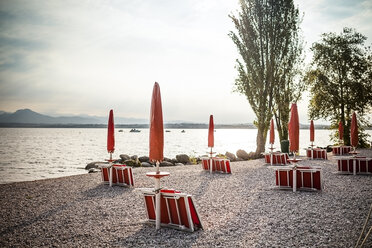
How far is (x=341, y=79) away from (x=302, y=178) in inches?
1014

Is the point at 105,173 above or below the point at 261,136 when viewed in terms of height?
below

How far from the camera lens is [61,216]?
7129 mm

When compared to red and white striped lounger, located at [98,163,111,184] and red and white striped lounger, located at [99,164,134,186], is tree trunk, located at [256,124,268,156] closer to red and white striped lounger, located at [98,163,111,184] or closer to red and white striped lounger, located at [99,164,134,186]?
red and white striped lounger, located at [99,164,134,186]

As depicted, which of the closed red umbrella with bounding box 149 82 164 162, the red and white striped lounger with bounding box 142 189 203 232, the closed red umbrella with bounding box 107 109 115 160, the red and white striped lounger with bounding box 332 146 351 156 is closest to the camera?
the closed red umbrella with bounding box 149 82 164 162

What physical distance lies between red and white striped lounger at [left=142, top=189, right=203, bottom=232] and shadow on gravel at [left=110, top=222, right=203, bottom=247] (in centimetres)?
14

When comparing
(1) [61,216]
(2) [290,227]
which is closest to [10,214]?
(1) [61,216]

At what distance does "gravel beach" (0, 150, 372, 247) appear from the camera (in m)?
5.37

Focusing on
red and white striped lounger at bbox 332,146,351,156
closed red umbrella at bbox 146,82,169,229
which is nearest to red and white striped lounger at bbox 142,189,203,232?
closed red umbrella at bbox 146,82,169,229

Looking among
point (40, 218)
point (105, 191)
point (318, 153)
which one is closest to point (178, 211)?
point (40, 218)

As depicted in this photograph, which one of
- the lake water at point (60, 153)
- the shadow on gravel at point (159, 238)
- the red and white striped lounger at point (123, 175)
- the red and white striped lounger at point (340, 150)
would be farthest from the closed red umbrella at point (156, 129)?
the red and white striped lounger at point (340, 150)

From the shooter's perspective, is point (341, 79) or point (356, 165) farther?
point (341, 79)

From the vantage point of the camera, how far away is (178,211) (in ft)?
19.6

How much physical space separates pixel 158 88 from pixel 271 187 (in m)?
6.52

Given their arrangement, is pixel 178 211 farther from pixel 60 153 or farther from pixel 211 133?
pixel 60 153
